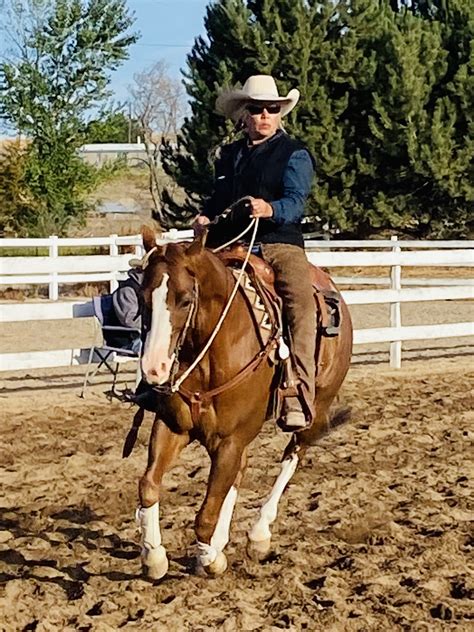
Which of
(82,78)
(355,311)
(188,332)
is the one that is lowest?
(355,311)

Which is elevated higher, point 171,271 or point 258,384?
point 171,271

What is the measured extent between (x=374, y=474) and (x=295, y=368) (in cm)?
218

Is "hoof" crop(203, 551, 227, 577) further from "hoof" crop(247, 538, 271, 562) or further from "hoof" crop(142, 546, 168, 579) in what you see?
"hoof" crop(247, 538, 271, 562)

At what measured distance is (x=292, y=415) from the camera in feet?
18.6

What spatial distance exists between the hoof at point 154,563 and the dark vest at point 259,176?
68.3 inches

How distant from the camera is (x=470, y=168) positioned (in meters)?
30.3

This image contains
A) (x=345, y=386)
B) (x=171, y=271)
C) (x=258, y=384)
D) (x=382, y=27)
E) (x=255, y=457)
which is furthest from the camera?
(x=382, y=27)

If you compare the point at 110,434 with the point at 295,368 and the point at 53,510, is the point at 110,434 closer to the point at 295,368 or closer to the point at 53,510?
the point at 53,510

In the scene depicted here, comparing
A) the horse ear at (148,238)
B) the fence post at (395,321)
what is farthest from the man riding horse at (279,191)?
the fence post at (395,321)

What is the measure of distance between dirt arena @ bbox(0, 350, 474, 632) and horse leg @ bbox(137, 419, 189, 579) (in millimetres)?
127

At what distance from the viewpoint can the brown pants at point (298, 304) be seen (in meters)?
5.71

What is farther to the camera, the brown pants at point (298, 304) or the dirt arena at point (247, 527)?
the brown pants at point (298, 304)

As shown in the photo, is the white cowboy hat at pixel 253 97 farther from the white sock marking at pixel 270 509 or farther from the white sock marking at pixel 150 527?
the white sock marking at pixel 150 527

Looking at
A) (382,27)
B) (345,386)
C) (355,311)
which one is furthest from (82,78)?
(345,386)
